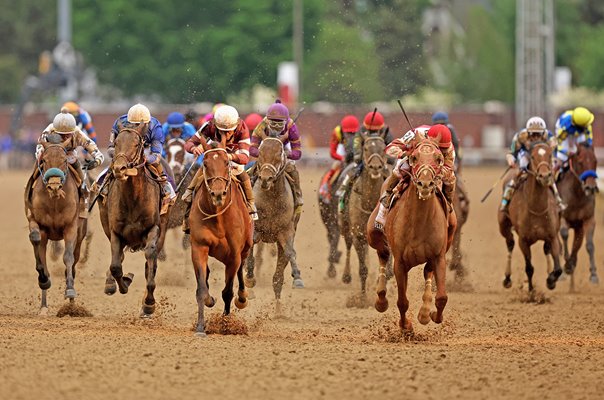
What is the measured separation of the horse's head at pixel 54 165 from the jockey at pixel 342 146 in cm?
514

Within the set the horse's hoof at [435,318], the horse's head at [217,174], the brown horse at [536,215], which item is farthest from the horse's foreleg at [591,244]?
the horse's head at [217,174]

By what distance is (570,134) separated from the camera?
20250 mm

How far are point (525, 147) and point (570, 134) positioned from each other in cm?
211

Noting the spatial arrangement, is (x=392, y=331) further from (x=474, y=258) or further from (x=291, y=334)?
(x=474, y=258)

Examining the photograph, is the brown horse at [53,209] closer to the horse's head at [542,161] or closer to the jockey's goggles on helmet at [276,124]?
the jockey's goggles on helmet at [276,124]

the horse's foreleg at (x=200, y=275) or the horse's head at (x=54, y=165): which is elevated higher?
the horse's head at (x=54, y=165)

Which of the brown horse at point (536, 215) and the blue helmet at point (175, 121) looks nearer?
the brown horse at point (536, 215)

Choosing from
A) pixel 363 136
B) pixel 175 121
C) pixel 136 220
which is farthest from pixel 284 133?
pixel 175 121

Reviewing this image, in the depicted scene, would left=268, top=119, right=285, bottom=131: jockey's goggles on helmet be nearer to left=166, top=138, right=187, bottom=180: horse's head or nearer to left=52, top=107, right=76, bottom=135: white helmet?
left=52, top=107, right=76, bottom=135: white helmet

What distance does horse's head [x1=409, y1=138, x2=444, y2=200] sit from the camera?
12.8 m

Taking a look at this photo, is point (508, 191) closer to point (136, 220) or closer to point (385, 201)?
point (385, 201)

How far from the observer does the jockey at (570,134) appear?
66.1 feet

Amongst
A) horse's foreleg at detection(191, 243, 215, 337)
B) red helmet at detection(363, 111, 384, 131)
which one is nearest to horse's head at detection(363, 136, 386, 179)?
red helmet at detection(363, 111, 384, 131)

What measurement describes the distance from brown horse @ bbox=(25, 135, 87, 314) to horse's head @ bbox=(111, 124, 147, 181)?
1.12 meters
